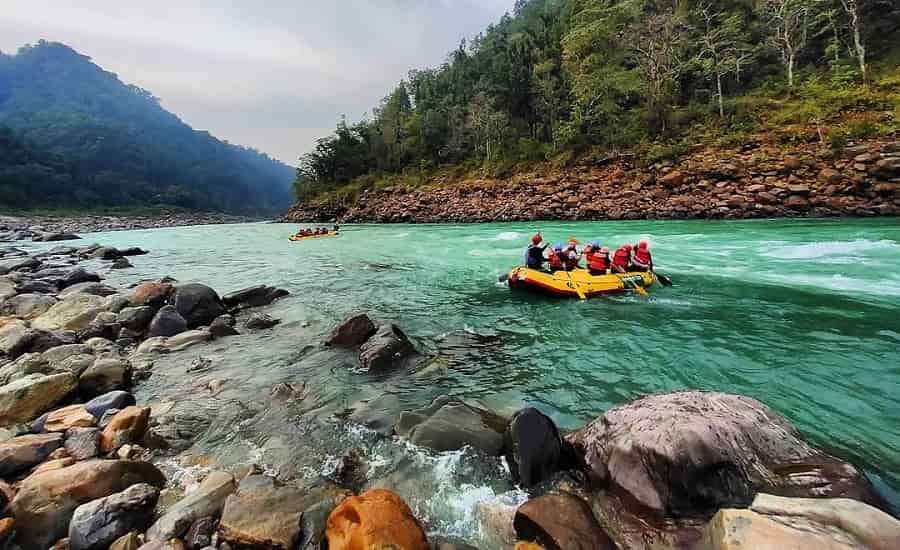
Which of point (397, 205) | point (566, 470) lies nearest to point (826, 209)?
point (566, 470)

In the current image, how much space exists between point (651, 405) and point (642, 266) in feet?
26.2

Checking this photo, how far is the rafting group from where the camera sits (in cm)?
1032

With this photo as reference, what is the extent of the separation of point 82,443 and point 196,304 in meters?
5.55

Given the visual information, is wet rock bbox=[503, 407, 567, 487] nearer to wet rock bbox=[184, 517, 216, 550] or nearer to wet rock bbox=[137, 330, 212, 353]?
wet rock bbox=[184, 517, 216, 550]

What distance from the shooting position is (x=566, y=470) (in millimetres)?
3828

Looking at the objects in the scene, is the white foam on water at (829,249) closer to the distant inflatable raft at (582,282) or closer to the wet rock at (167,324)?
the distant inflatable raft at (582,282)

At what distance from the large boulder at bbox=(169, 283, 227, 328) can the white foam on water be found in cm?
1655

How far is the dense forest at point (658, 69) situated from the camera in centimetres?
3184

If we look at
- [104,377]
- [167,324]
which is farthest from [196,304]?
[104,377]

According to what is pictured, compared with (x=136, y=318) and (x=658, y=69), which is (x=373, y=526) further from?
(x=658, y=69)

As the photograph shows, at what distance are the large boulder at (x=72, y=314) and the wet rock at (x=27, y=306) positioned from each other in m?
0.49

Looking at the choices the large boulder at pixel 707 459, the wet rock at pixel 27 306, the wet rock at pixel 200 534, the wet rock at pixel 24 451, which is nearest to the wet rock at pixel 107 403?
the wet rock at pixel 24 451

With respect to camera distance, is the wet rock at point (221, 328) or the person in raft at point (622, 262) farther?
the person in raft at point (622, 262)

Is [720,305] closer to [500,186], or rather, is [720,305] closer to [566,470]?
[566,470]
